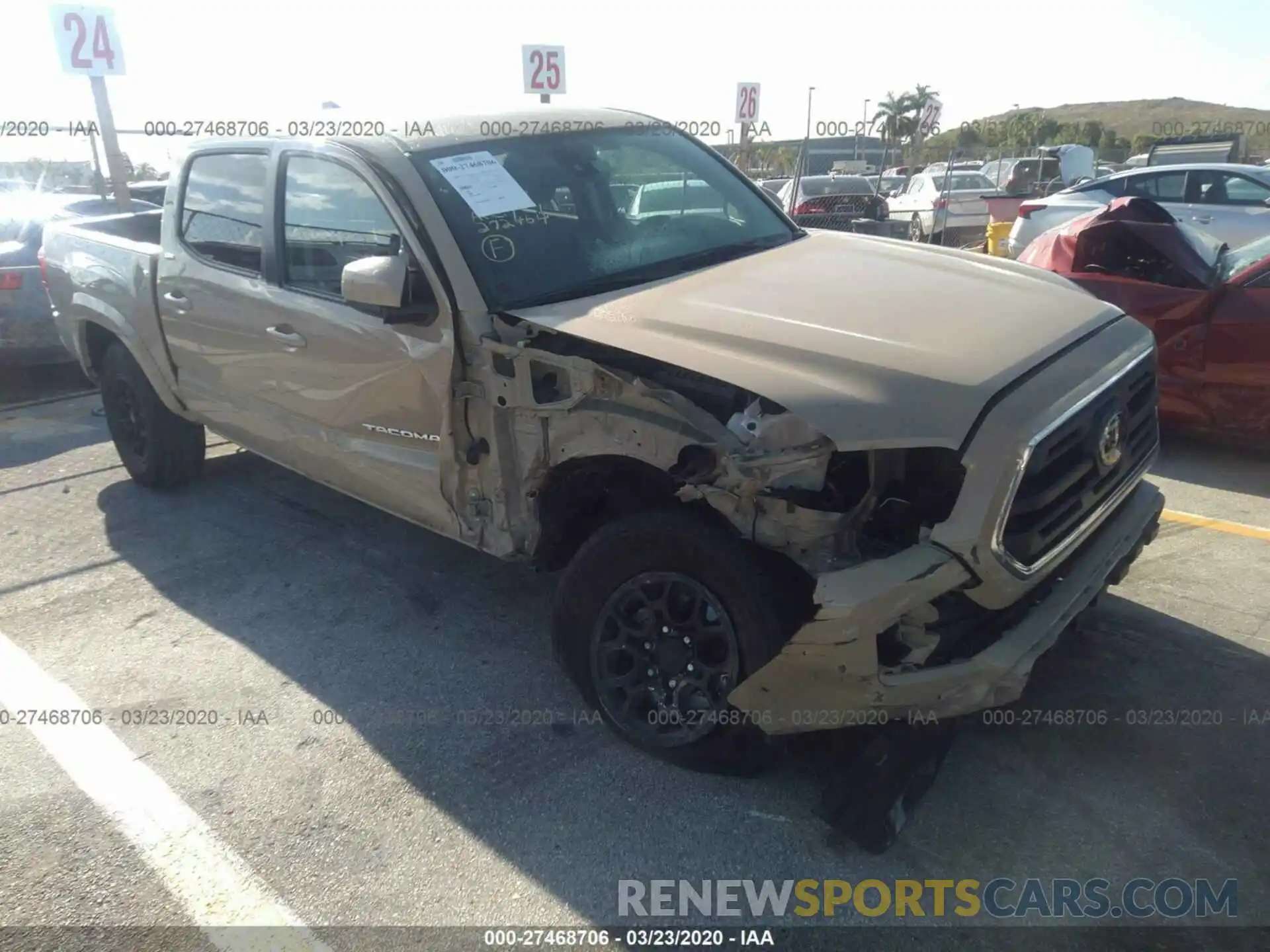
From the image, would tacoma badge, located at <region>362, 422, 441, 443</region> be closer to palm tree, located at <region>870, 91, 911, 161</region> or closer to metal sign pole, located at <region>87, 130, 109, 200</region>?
metal sign pole, located at <region>87, 130, 109, 200</region>

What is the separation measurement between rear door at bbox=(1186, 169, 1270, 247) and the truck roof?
8845 mm

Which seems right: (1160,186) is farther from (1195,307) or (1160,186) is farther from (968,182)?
(968,182)

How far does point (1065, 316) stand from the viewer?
3.17 m

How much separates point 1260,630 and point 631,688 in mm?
2611

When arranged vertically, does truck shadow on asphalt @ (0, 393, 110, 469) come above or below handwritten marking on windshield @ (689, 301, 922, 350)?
below

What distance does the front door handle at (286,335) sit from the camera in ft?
12.6

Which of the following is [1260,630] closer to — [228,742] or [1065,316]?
[1065,316]

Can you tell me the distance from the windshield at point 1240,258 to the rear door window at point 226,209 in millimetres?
5395

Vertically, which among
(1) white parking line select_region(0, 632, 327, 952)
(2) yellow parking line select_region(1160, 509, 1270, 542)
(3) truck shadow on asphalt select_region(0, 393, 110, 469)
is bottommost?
(3) truck shadow on asphalt select_region(0, 393, 110, 469)

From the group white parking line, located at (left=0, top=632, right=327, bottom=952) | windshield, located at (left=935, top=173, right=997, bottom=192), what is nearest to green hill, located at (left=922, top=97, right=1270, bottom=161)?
windshield, located at (left=935, top=173, right=997, bottom=192)

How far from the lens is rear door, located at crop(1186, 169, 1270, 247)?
1020 cm

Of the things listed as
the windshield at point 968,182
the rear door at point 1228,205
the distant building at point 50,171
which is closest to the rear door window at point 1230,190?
the rear door at point 1228,205

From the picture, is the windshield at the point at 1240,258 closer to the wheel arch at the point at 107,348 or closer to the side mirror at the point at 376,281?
the side mirror at the point at 376,281

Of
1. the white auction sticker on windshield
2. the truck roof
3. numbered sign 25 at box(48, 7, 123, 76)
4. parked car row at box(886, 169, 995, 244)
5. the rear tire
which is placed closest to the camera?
the white auction sticker on windshield
